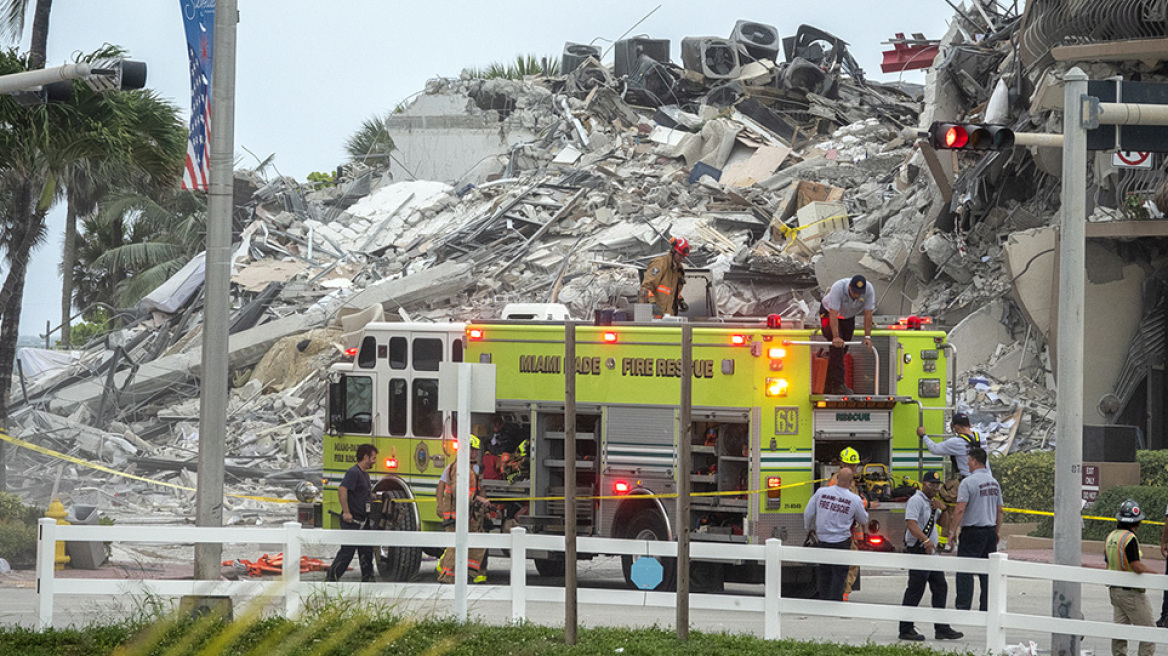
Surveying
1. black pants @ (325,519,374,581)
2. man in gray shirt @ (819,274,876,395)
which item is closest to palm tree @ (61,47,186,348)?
black pants @ (325,519,374,581)

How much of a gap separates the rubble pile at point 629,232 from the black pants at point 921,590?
11.4m

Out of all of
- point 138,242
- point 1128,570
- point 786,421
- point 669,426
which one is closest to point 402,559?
point 669,426

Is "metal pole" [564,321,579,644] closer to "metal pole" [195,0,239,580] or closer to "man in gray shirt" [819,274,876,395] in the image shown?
"metal pole" [195,0,239,580]

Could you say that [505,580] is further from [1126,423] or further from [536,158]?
[536,158]

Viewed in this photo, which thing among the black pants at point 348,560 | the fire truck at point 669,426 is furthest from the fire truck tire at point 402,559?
the black pants at point 348,560

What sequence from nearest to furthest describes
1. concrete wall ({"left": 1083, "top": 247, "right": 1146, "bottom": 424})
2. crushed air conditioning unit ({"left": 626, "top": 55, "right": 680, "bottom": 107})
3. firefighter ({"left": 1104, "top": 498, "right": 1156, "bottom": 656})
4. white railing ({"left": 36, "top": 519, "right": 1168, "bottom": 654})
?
firefighter ({"left": 1104, "top": 498, "right": 1156, "bottom": 656})
white railing ({"left": 36, "top": 519, "right": 1168, "bottom": 654})
concrete wall ({"left": 1083, "top": 247, "right": 1146, "bottom": 424})
crushed air conditioning unit ({"left": 626, "top": 55, "right": 680, "bottom": 107})

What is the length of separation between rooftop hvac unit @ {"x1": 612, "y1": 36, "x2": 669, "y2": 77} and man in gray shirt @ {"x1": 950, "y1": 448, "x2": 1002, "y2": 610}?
3364 centimetres

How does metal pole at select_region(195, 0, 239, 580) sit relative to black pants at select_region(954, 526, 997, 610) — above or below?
above

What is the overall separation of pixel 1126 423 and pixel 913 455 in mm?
12145

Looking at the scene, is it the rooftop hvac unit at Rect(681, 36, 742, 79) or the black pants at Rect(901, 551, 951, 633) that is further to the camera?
the rooftop hvac unit at Rect(681, 36, 742, 79)

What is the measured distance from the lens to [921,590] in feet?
41.0

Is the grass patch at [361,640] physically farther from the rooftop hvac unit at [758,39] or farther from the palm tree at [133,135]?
the rooftop hvac unit at [758,39]

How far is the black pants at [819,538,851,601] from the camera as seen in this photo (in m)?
12.6

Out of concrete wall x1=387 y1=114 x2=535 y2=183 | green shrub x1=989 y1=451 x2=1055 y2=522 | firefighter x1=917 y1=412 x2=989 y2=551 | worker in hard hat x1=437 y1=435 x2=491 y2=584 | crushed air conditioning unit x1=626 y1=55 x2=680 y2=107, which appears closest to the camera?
firefighter x1=917 y1=412 x2=989 y2=551
